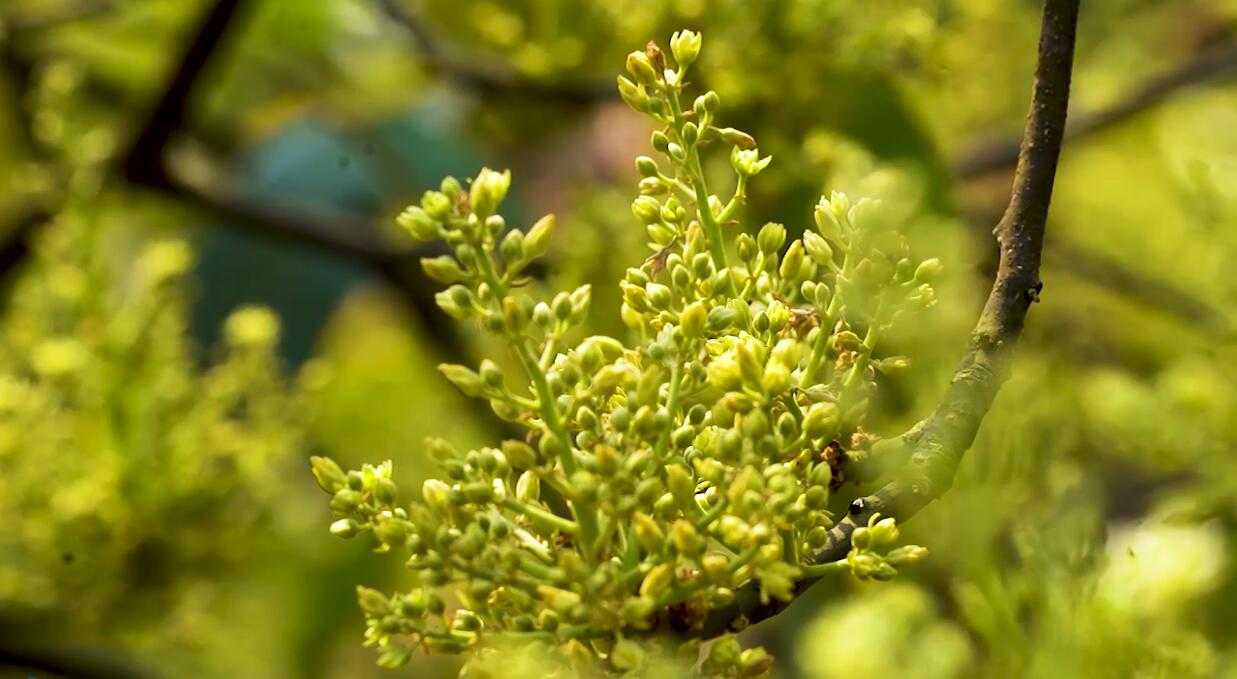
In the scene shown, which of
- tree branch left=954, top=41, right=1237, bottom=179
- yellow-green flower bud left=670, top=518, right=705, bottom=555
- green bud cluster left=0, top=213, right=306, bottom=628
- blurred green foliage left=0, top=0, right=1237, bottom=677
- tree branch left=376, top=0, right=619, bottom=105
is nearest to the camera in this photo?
yellow-green flower bud left=670, top=518, right=705, bottom=555

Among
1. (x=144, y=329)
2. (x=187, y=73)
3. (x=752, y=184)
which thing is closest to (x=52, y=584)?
(x=144, y=329)

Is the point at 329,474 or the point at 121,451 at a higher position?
the point at 329,474

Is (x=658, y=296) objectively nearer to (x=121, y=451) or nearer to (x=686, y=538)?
(x=686, y=538)

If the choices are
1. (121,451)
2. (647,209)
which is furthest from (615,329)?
(647,209)

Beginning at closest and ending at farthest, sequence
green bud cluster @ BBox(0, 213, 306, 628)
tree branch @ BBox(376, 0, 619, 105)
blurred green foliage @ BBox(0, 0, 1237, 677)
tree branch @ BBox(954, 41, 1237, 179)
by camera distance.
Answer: blurred green foliage @ BBox(0, 0, 1237, 677) < green bud cluster @ BBox(0, 213, 306, 628) < tree branch @ BBox(376, 0, 619, 105) < tree branch @ BBox(954, 41, 1237, 179)

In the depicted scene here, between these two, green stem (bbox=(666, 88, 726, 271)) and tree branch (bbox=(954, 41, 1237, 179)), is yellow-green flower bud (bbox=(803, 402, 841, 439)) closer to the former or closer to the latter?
green stem (bbox=(666, 88, 726, 271))

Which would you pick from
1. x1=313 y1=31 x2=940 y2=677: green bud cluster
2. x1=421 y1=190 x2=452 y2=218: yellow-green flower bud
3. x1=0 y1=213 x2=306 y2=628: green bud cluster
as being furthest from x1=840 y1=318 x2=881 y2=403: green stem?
x1=0 y1=213 x2=306 y2=628: green bud cluster
